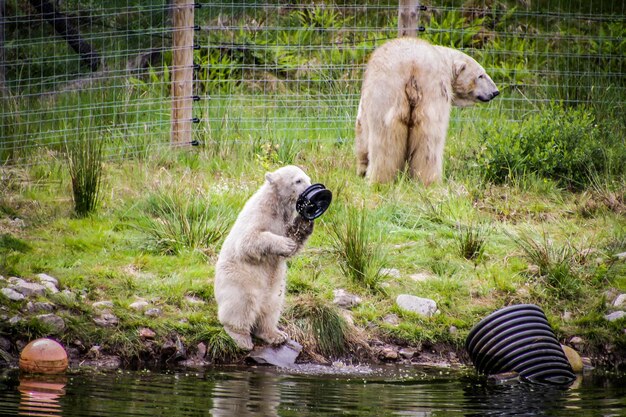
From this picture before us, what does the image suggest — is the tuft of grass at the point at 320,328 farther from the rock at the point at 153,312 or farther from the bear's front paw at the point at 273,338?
the rock at the point at 153,312

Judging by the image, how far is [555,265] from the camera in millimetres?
8016

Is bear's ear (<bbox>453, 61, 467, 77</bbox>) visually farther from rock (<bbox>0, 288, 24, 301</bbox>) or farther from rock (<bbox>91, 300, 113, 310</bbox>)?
rock (<bbox>0, 288, 24, 301</bbox>)

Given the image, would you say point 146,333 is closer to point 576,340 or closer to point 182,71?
point 576,340

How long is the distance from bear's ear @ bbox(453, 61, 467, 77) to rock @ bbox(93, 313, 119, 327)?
16.7 feet

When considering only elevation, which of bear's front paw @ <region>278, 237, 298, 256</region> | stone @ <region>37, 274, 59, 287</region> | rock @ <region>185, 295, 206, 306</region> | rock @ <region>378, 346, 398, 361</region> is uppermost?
bear's front paw @ <region>278, 237, 298, 256</region>

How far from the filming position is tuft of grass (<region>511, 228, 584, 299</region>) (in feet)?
26.0

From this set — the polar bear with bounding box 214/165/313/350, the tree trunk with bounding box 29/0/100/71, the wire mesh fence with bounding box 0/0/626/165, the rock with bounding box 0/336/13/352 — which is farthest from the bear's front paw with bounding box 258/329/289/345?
the tree trunk with bounding box 29/0/100/71

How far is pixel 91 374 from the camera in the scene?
20.9ft

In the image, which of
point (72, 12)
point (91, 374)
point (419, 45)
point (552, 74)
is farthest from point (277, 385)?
point (72, 12)

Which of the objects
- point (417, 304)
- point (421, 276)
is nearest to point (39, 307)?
point (417, 304)

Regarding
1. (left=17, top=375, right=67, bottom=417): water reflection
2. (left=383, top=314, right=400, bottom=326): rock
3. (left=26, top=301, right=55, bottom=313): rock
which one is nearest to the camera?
(left=17, top=375, right=67, bottom=417): water reflection

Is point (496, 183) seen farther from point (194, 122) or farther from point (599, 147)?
point (194, 122)

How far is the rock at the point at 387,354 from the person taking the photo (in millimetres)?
7227

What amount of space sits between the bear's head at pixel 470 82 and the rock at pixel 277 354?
15.0 ft
